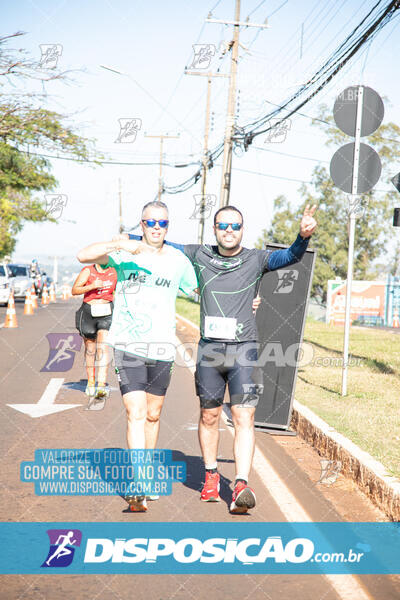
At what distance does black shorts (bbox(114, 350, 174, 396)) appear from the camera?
5.18m

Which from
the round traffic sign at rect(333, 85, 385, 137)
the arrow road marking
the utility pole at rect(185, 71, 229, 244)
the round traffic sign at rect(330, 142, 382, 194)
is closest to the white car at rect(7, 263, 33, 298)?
the utility pole at rect(185, 71, 229, 244)

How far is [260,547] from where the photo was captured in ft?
14.8

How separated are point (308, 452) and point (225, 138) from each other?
1942 cm

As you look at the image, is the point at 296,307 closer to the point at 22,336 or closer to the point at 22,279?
the point at 22,336

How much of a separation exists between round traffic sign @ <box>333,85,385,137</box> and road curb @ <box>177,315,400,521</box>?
11.7 ft

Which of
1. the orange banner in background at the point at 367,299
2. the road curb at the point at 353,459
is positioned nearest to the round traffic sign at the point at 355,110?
the road curb at the point at 353,459

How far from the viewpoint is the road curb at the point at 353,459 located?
5.23 metres

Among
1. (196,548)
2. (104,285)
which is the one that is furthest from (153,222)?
(104,285)

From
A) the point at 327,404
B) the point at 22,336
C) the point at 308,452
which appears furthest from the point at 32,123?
the point at 308,452

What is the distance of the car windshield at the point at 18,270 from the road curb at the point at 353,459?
3139 centimetres

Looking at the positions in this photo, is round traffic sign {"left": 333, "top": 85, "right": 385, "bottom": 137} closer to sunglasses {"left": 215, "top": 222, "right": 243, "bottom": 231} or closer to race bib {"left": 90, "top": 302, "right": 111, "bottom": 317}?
race bib {"left": 90, "top": 302, "right": 111, "bottom": 317}

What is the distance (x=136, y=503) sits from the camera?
503cm

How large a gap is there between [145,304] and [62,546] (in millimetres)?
1680

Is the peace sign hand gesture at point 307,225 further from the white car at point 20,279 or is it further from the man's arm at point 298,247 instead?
the white car at point 20,279
